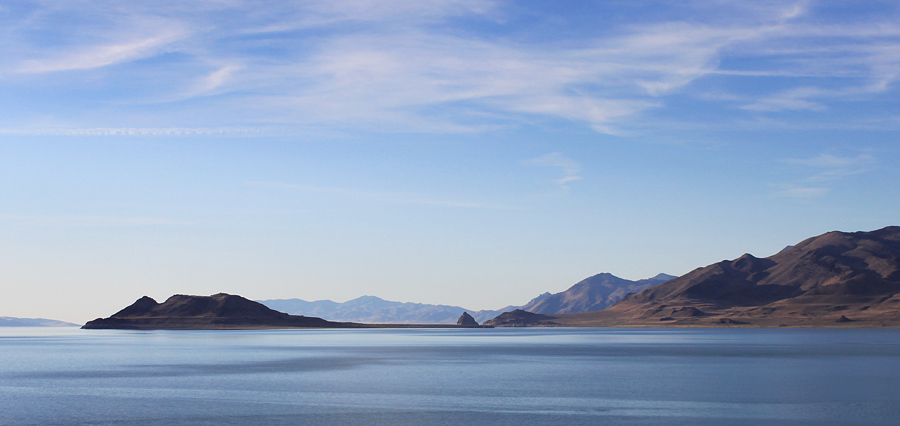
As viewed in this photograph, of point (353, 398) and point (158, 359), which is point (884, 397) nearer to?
point (353, 398)

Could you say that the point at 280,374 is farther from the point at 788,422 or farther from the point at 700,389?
the point at 788,422

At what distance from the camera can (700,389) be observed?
200 ft

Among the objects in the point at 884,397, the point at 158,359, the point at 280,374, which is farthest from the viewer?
the point at 158,359

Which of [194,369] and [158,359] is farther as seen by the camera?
[158,359]

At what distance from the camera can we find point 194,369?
8425cm

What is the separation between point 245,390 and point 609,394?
27873mm

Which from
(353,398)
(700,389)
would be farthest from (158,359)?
(700,389)

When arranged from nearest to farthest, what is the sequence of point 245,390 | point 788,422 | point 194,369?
point 788,422 < point 245,390 < point 194,369

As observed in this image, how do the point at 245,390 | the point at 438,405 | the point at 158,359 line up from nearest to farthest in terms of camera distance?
the point at 438,405
the point at 245,390
the point at 158,359

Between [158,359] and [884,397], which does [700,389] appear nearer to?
[884,397]

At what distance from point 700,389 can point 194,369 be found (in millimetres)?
53016

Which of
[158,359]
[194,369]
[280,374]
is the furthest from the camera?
[158,359]

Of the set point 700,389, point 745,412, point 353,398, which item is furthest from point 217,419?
point 700,389

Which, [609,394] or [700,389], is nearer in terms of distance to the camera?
[609,394]
